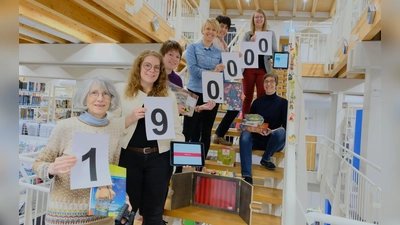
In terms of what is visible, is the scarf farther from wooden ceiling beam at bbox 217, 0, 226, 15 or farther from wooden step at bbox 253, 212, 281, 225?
wooden ceiling beam at bbox 217, 0, 226, 15

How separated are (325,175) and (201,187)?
4383 millimetres

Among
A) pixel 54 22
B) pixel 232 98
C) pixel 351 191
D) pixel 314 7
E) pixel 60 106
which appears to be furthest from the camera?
pixel 314 7

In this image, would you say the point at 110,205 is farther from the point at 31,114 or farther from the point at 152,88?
the point at 31,114

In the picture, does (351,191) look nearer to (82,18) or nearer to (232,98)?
(232,98)

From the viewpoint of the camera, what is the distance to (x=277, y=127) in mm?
2477

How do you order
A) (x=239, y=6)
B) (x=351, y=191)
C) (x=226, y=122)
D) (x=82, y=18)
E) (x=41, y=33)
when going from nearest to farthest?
1. (x=226, y=122)
2. (x=82, y=18)
3. (x=351, y=191)
4. (x=41, y=33)
5. (x=239, y=6)

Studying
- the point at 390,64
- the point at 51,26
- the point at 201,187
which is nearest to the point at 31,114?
the point at 51,26

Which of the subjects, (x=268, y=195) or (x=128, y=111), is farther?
(x=268, y=195)

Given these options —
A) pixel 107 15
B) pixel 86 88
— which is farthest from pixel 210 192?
pixel 107 15

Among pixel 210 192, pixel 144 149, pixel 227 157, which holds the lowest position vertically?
pixel 210 192

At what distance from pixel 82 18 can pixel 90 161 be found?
11.2 ft

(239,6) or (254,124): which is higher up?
(239,6)

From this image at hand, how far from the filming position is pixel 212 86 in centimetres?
222

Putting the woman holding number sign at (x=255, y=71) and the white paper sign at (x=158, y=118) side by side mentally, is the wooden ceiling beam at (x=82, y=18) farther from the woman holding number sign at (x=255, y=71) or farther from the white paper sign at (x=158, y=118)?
the white paper sign at (x=158, y=118)
